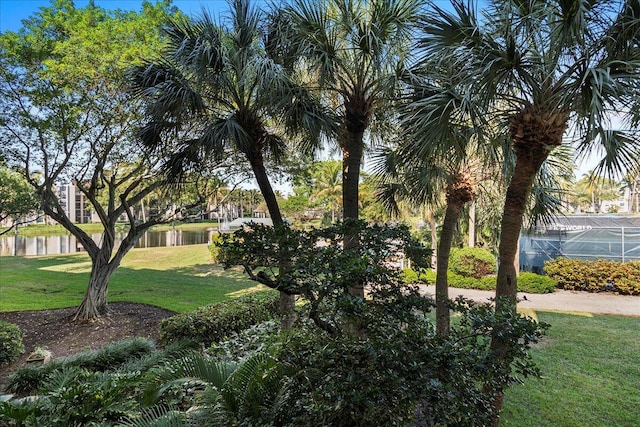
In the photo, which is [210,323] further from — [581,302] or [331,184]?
[331,184]

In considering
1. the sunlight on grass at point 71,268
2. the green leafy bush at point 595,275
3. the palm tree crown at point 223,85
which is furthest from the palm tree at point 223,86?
the sunlight on grass at point 71,268

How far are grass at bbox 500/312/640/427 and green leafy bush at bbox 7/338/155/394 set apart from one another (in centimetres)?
531

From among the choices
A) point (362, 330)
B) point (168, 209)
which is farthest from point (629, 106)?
point (168, 209)

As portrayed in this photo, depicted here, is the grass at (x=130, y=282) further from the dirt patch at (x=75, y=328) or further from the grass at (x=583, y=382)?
the grass at (x=583, y=382)

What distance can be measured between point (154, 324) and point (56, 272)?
31.3ft

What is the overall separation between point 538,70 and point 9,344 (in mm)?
8330

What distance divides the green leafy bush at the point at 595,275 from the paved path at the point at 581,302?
0.26 metres

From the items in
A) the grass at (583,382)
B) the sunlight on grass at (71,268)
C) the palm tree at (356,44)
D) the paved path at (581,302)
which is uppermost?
the palm tree at (356,44)

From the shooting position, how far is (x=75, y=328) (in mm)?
7137

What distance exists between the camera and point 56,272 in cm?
1388

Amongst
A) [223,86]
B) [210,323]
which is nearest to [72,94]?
[223,86]

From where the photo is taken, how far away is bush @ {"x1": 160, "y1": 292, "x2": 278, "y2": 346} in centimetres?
586

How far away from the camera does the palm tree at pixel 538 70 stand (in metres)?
2.68

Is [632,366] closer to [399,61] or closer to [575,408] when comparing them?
[575,408]
